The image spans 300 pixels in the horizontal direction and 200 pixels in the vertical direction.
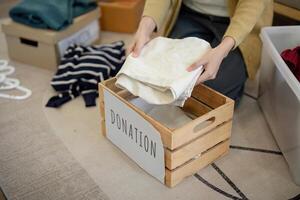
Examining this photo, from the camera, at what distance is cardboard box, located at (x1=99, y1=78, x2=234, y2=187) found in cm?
94

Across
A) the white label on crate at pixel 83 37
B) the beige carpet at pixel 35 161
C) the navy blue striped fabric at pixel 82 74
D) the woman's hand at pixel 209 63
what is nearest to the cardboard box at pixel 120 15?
the white label on crate at pixel 83 37

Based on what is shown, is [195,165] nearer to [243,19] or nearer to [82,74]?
[243,19]

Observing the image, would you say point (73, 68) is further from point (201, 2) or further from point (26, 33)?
point (201, 2)

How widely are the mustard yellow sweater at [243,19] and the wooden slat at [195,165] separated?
0.94ft

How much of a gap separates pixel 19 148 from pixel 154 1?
0.59m

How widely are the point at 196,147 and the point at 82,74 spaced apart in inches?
22.7

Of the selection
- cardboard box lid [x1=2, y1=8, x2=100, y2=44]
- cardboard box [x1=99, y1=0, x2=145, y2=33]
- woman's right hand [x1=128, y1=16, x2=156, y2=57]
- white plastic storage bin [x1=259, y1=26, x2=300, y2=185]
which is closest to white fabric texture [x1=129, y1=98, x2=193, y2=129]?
woman's right hand [x1=128, y1=16, x2=156, y2=57]

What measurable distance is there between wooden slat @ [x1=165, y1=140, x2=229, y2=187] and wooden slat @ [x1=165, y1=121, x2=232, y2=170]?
0.02m

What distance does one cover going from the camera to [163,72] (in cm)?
96

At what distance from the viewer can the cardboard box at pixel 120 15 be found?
180 cm

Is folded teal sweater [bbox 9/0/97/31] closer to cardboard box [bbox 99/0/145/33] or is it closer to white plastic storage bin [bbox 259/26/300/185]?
cardboard box [bbox 99/0/145/33]

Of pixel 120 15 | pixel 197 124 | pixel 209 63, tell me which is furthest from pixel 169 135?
pixel 120 15

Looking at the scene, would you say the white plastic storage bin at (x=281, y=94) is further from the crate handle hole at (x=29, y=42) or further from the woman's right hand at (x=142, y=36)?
the crate handle hole at (x=29, y=42)

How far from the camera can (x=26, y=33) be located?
153cm
